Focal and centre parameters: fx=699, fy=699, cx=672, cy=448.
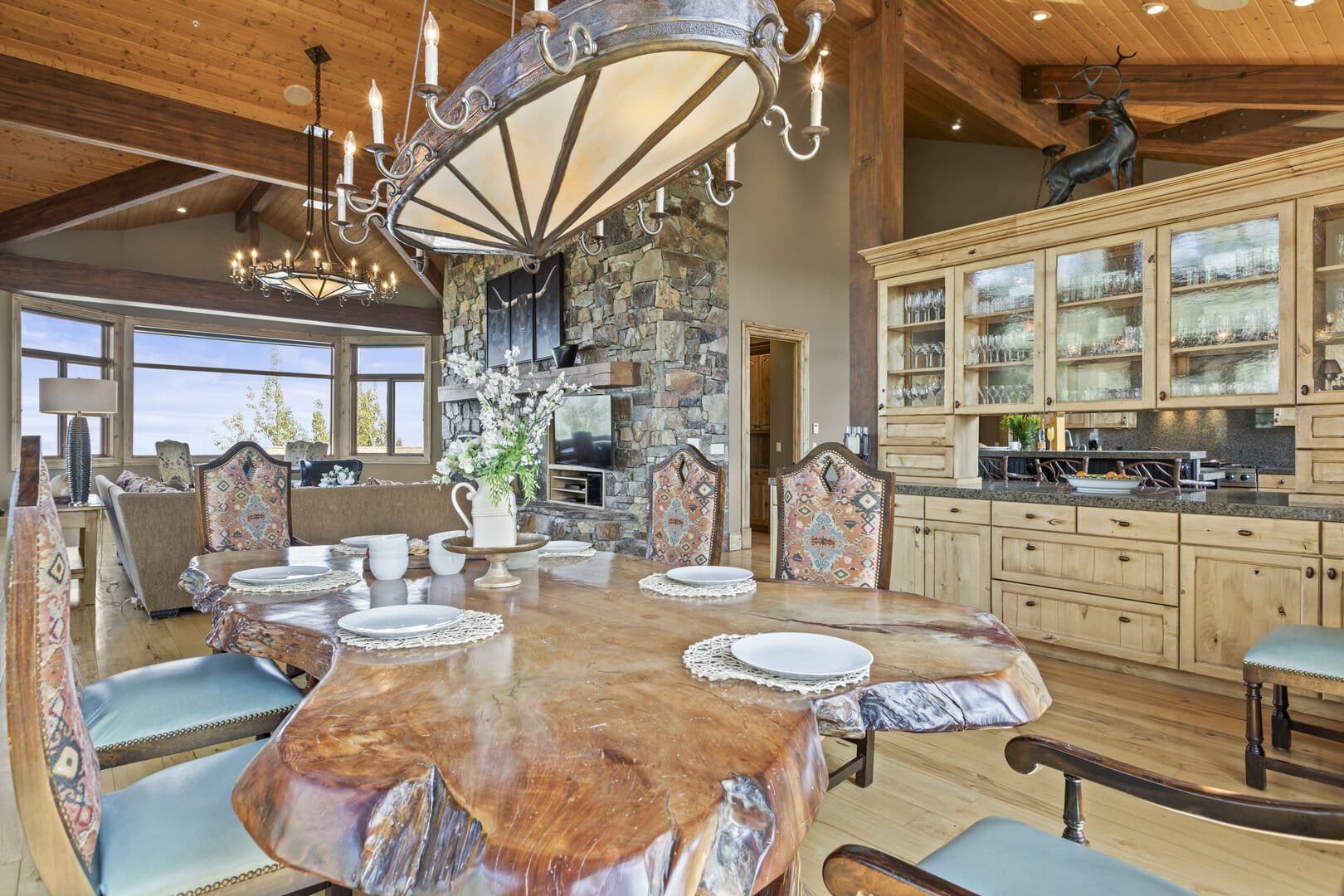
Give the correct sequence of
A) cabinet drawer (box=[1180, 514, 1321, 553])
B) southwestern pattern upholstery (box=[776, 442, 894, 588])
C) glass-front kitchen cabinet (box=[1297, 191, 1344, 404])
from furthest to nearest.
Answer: glass-front kitchen cabinet (box=[1297, 191, 1344, 404]), cabinet drawer (box=[1180, 514, 1321, 553]), southwestern pattern upholstery (box=[776, 442, 894, 588])

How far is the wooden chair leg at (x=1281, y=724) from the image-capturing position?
229 centimetres

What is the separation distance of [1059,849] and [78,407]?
21.6ft

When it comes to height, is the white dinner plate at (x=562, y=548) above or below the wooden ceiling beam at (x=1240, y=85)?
below

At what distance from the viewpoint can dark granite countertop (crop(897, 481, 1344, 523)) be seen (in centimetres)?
257

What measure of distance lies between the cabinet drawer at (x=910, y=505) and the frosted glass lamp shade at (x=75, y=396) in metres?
5.72

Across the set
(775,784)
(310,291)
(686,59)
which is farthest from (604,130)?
(310,291)

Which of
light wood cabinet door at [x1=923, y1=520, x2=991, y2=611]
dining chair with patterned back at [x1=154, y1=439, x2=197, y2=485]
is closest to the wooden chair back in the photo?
light wood cabinet door at [x1=923, y1=520, x2=991, y2=611]

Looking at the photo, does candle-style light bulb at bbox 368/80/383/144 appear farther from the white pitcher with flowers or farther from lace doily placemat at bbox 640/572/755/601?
lace doily placemat at bbox 640/572/755/601

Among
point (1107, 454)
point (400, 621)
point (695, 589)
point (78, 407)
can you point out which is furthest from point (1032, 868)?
point (78, 407)

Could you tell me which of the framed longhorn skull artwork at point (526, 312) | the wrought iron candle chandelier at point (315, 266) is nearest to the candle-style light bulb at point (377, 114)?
the wrought iron candle chandelier at point (315, 266)

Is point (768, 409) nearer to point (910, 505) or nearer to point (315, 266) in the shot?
point (910, 505)

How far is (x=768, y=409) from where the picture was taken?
812 cm

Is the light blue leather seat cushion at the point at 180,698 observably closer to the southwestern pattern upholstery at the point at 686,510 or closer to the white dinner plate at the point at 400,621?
the white dinner plate at the point at 400,621

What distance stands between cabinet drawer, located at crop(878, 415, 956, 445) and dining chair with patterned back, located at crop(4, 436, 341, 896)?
3.50 meters
